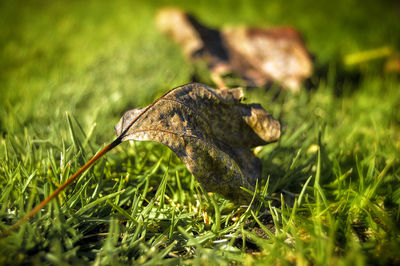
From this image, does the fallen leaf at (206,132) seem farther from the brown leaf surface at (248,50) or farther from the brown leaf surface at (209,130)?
the brown leaf surface at (248,50)

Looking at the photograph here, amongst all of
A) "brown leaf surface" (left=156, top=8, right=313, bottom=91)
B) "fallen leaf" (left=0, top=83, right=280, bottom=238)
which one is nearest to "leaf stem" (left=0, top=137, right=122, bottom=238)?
"fallen leaf" (left=0, top=83, right=280, bottom=238)

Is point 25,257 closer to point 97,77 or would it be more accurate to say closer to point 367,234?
point 367,234

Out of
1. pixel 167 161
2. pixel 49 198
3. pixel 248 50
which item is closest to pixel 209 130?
pixel 167 161

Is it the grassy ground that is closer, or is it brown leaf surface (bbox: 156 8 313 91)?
the grassy ground

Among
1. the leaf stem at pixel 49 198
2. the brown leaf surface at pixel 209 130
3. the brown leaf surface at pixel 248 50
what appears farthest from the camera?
the brown leaf surface at pixel 248 50

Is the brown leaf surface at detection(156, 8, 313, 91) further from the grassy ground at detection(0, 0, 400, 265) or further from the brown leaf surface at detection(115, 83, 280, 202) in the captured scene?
the brown leaf surface at detection(115, 83, 280, 202)

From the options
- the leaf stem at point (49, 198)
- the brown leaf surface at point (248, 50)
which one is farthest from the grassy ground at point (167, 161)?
the brown leaf surface at point (248, 50)

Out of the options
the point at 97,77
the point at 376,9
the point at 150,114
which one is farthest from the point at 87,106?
the point at 376,9
